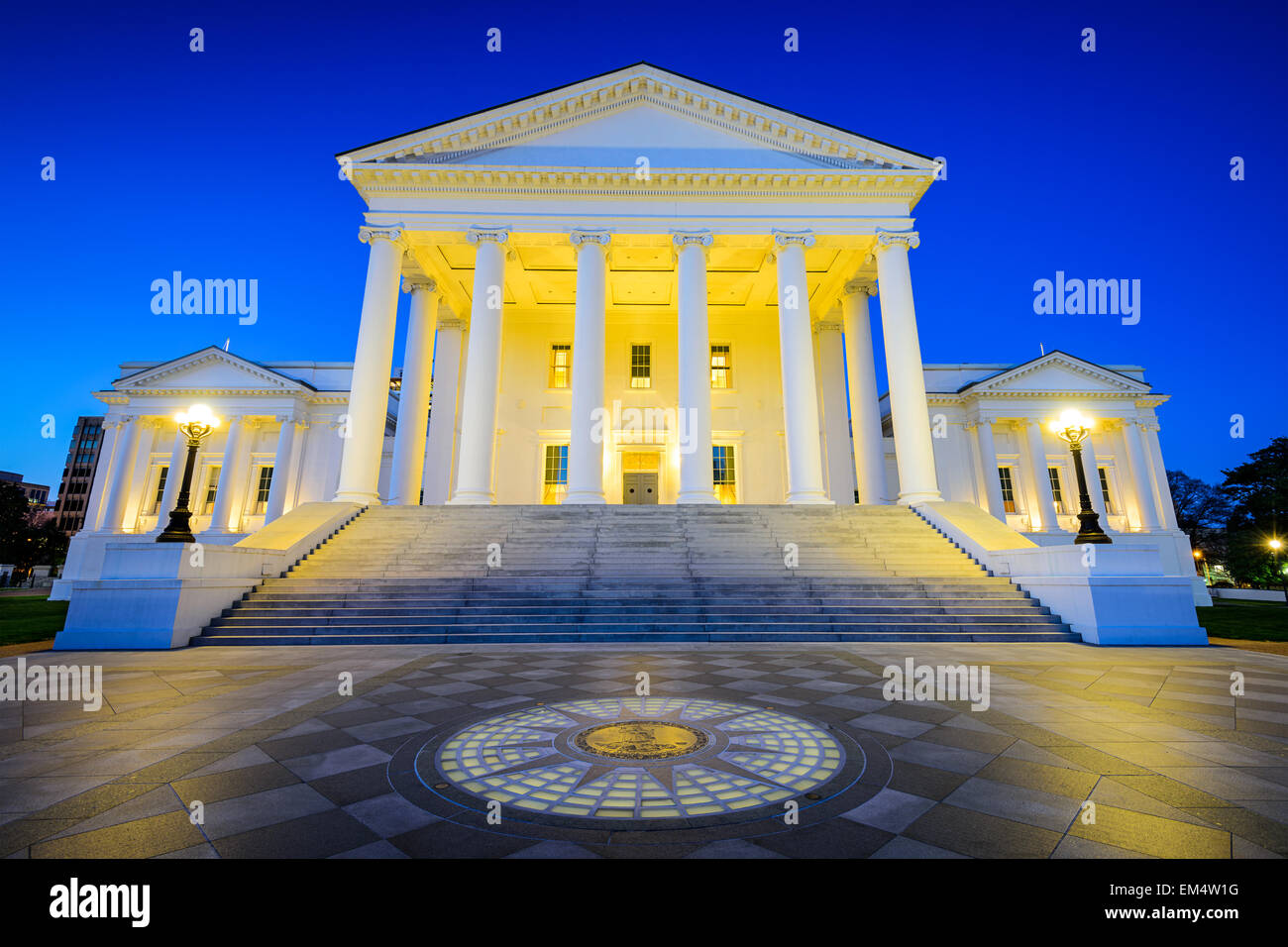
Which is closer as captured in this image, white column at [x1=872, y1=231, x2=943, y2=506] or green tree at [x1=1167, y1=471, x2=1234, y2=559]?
white column at [x1=872, y1=231, x2=943, y2=506]

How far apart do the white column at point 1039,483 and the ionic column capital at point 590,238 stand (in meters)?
30.6

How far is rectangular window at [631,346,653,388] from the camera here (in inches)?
1158

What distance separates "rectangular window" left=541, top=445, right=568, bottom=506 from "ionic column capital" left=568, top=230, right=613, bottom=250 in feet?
34.0

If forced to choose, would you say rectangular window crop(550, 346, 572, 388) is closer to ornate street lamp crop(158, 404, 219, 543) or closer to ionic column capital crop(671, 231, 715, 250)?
ionic column capital crop(671, 231, 715, 250)

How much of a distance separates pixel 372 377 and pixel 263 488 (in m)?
23.6

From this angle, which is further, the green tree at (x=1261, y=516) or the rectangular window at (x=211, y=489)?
the rectangular window at (x=211, y=489)

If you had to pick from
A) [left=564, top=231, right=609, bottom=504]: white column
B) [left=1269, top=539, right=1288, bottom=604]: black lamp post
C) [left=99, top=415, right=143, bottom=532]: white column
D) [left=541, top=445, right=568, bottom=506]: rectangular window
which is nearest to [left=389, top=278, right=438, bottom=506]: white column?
[left=541, top=445, right=568, bottom=506]: rectangular window

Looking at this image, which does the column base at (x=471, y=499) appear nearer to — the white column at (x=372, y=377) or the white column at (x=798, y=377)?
the white column at (x=372, y=377)

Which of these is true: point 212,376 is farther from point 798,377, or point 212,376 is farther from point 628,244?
point 798,377

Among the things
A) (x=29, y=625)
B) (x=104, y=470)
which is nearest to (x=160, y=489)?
(x=104, y=470)

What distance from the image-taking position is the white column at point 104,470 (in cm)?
3525

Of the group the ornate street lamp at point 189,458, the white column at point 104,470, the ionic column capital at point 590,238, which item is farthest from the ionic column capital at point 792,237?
the white column at point 104,470
